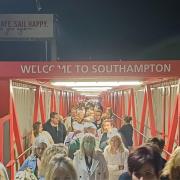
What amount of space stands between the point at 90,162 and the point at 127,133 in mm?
653

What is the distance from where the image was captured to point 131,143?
5805 mm

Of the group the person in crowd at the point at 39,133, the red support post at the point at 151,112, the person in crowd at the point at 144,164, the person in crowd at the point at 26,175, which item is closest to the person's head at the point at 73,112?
the person in crowd at the point at 39,133

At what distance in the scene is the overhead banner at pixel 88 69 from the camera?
17.5 ft

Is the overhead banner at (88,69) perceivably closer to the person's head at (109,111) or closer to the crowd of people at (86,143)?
the crowd of people at (86,143)

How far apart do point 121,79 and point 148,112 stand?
0.72 meters

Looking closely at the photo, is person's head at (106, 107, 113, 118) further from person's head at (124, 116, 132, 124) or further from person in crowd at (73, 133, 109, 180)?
person in crowd at (73, 133, 109, 180)

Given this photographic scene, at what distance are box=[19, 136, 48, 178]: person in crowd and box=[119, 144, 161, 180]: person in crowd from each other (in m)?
1.68

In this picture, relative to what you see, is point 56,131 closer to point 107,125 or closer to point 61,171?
point 107,125

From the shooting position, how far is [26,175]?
506 cm

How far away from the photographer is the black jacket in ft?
18.9

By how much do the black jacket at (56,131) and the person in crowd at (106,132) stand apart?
0.41m

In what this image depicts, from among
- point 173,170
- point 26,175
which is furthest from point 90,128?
point 173,170

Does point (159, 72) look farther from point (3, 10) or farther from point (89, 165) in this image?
point (3, 10)

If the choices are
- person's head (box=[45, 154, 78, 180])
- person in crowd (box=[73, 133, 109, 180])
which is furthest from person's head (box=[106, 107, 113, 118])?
person's head (box=[45, 154, 78, 180])
